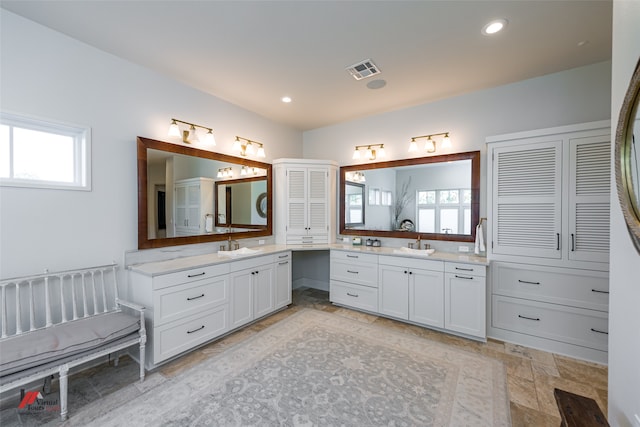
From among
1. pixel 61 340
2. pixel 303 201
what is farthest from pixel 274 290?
pixel 61 340

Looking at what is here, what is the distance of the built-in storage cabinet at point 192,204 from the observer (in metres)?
2.96

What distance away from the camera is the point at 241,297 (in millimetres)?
3000

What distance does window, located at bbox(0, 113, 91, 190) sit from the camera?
6.47 ft

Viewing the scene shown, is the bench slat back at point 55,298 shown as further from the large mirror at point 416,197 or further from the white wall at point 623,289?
the white wall at point 623,289

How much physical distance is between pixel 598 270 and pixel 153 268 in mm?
4110

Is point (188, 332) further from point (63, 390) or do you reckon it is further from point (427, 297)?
point (427, 297)

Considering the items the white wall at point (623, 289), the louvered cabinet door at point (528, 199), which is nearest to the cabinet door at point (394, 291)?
the louvered cabinet door at point (528, 199)

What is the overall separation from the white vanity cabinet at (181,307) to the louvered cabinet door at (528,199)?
307 centimetres

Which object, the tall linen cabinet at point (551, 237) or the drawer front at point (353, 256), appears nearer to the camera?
the tall linen cabinet at point (551, 237)

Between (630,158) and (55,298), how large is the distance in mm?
3753

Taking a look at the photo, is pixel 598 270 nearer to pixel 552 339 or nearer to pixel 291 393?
pixel 552 339

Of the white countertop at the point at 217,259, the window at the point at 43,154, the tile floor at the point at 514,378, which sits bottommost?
the tile floor at the point at 514,378

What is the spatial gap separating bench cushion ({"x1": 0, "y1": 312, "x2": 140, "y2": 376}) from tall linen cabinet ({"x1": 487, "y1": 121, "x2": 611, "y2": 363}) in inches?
141

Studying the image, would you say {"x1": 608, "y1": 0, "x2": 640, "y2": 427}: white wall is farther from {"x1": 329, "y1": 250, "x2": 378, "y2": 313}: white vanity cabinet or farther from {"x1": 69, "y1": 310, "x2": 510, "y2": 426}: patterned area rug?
{"x1": 329, "y1": 250, "x2": 378, "y2": 313}: white vanity cabinet
